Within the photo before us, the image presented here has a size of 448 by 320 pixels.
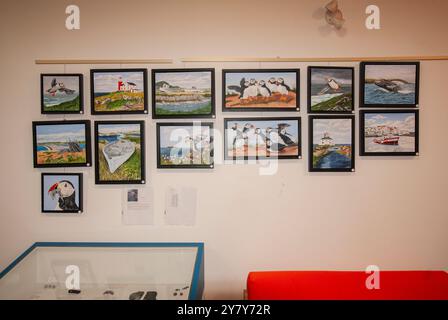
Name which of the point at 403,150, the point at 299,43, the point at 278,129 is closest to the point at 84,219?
the point at 278,129

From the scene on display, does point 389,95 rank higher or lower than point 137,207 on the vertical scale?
higher

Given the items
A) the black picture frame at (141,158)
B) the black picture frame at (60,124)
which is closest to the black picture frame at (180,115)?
the black picture frame at (141,158)

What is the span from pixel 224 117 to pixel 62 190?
1317 millimetres

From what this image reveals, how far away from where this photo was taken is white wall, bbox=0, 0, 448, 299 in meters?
1.79

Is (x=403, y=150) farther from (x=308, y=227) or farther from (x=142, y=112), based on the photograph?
(x=142, y=112)

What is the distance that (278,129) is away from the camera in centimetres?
179

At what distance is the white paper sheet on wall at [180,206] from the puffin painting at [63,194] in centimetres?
69

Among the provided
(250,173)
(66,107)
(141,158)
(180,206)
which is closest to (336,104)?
(250,173)

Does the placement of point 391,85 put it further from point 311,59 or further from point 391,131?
point 311,59

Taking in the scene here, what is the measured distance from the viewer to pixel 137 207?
1.82 meters

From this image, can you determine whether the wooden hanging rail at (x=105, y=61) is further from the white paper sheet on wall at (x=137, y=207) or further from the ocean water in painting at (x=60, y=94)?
the white paper sheet on wall at (x=137, y=207)

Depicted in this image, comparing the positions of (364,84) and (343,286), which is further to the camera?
(364,84)

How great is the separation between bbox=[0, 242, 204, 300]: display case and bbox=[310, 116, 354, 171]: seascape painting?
1.11 metres

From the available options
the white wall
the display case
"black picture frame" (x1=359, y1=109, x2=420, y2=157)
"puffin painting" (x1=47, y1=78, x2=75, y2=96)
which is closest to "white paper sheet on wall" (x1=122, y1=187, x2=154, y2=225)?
the white wall
